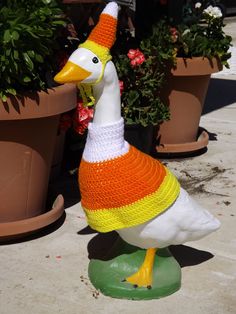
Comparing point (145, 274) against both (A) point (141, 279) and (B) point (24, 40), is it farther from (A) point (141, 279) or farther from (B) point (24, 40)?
(B) point (24, 40)

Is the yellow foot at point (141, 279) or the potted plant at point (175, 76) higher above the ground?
the potted plant at point (175, 76)

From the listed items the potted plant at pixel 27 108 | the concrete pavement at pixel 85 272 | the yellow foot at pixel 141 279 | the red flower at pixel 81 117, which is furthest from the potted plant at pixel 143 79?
the yellow foot at pixel 141 279

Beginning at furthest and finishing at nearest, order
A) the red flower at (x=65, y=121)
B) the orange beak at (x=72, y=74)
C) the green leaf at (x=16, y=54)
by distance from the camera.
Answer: the red flower at (x=65, y=121) → the green leaf at (x=16, y=54) → the orange beak at (x=72, y=74)

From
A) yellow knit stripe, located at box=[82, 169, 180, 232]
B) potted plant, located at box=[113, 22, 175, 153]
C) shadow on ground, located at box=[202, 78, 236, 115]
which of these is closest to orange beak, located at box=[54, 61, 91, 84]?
yellow knit stripe, located at box=[82, 169, 180, 232]

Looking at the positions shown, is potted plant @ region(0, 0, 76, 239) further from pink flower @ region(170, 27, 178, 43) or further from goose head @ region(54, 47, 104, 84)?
pink flower @ region(170, 27, 178, 43)

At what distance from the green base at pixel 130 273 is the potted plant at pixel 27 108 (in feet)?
2.14

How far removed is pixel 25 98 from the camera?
322 centimetres

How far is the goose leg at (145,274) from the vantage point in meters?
2.90

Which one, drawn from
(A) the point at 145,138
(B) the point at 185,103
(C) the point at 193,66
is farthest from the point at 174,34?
(A) the point at 145,138

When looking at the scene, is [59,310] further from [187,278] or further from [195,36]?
[195,36]

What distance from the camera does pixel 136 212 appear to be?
2.76 m

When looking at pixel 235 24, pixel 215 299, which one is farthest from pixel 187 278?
pixel 235 24

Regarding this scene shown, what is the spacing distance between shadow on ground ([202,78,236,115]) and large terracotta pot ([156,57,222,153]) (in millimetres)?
1715

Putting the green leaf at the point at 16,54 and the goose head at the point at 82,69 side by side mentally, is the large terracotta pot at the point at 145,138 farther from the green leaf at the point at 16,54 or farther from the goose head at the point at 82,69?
the goose head at the point at 82,69
